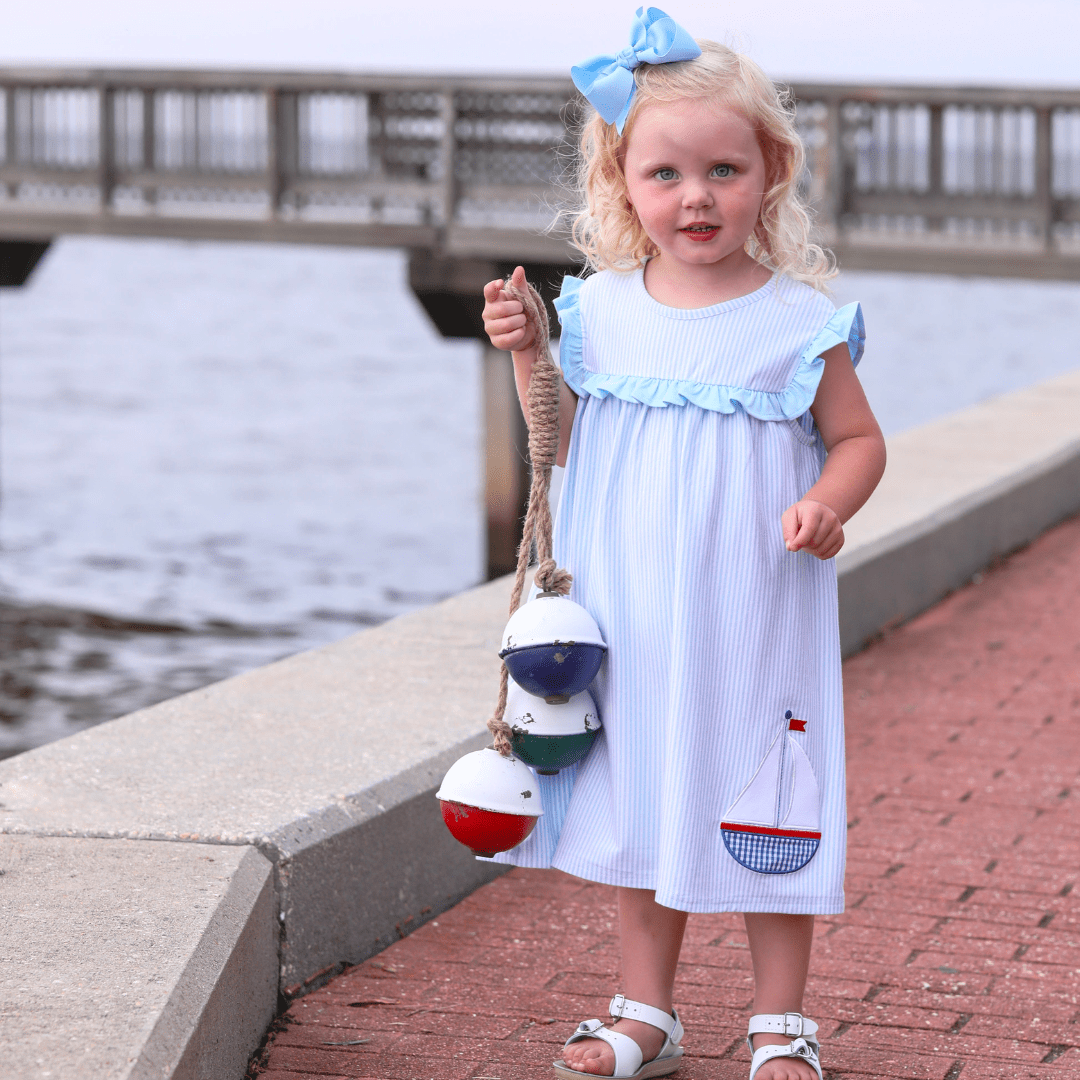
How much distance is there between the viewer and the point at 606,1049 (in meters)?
2.72

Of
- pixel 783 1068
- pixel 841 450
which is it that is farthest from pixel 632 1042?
pixel 841 450

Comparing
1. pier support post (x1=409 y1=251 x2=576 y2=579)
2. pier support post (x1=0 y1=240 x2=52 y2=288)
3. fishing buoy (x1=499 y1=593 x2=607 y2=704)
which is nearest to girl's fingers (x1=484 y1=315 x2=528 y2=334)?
fishing buoy (x1=499 y1=593 x2=607 y2=704)

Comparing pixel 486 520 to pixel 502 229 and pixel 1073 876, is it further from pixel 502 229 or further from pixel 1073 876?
pixel 1073 876

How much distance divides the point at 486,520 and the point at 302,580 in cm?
187

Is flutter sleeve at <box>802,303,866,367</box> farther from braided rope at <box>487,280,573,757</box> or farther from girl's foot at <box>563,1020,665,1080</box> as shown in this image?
girl's foot at <box>563,1020,665,1080</box>

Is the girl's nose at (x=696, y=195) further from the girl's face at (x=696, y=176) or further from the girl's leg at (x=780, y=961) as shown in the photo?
the girl's leg at (x=780, y=961)

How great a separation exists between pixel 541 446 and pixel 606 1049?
0.93 meters

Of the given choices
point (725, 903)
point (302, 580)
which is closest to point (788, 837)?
point (725, 903)

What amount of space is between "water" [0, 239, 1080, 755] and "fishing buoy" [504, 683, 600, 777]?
6375 mm

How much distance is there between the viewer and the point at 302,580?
1380 centimetres

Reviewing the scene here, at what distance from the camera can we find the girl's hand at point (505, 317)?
8.68ft

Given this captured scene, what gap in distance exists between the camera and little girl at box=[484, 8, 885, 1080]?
8.57 ft

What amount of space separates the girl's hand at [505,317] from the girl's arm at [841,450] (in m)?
0.46

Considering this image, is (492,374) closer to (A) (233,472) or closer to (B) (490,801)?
(A) (233,472)
